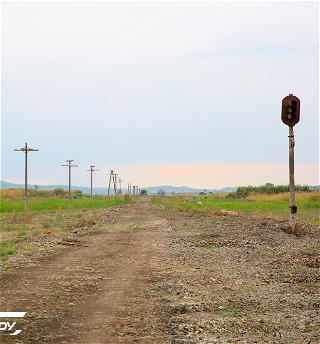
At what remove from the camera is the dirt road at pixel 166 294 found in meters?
5.74

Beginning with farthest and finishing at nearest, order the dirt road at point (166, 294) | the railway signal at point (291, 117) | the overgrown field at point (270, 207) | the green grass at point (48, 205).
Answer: the green grass at point (48, 205)
the overgrown field at point (270, 207)
the railway signal at point (291, 117)
the dirt road at point (166, 294)

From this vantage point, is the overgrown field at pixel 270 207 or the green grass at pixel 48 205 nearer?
the overgrown field at pixel 270 207

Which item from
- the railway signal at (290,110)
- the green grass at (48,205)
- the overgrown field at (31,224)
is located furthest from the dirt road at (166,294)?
the green grass at (48,205)

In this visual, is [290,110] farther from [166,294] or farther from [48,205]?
[48,205]

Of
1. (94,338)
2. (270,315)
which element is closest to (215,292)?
(270,315)

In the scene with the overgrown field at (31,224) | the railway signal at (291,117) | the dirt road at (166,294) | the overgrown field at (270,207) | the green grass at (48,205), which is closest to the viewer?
the dirt road at (166,294)

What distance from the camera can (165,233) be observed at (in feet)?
64.4

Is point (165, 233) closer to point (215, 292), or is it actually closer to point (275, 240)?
point (275, 240)

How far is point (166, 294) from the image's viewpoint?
7934 mm

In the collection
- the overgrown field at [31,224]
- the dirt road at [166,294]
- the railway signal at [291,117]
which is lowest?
the overgrown field at [31,224]

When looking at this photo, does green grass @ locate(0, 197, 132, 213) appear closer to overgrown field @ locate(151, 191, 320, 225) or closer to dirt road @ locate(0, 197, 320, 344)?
overgrown field @ locate(151, 191, 320, 225)

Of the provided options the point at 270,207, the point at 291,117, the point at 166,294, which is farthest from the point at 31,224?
the point at 270,207

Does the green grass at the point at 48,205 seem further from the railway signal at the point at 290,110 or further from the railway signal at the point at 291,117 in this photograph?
the railway signal at the point at 290,110

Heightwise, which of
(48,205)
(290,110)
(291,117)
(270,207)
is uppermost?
(290,110)
